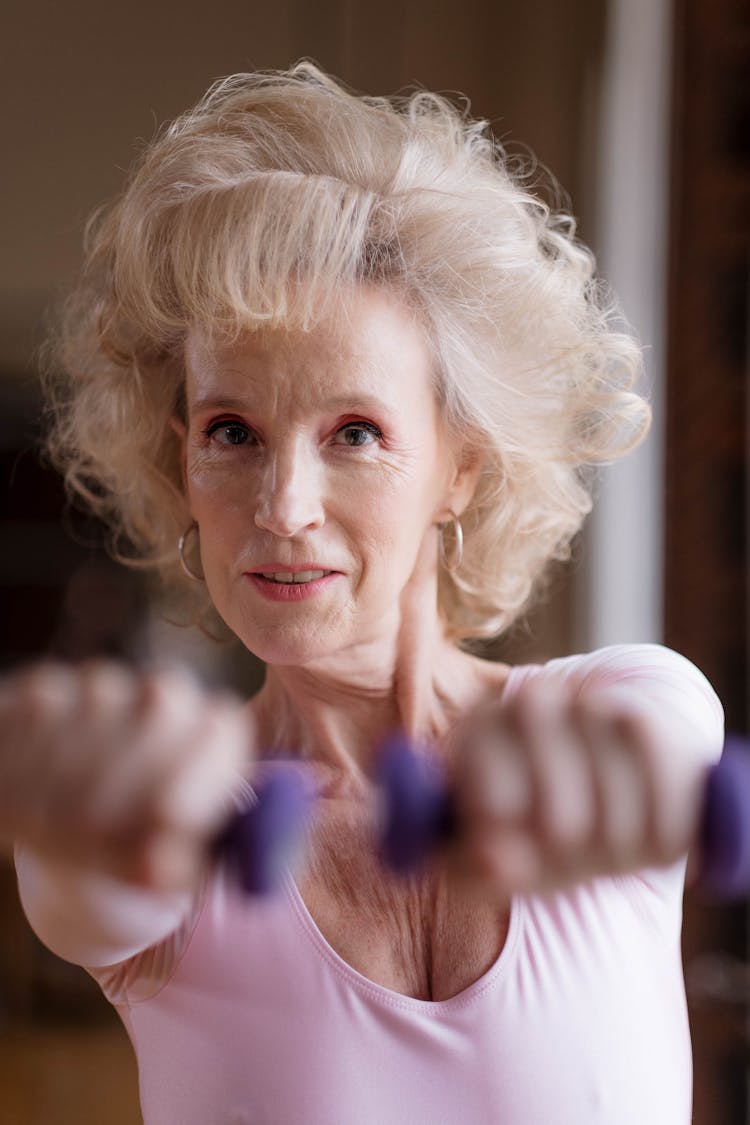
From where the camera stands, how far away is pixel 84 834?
488mm

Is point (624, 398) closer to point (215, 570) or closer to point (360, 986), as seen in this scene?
point (215, 570)

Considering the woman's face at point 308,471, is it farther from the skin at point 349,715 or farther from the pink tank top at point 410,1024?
the pink tank top at point 410,1024

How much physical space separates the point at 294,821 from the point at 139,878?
0.06 m

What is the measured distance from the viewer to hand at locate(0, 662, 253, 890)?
18.8 inches

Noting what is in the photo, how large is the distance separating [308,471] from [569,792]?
0.42 metres

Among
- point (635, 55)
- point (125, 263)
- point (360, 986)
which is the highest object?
point (635, 55)

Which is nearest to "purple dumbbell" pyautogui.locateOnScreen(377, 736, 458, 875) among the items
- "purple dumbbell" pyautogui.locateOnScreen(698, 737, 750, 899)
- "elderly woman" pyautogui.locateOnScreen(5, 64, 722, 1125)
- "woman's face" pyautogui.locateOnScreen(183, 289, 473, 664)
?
"purple dumbbell" pyautogui.locateOnScreen(698, 737, 750, 899)

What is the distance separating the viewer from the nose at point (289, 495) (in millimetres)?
837

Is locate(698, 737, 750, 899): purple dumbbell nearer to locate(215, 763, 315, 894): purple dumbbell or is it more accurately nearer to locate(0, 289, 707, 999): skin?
locate(0, 289, 707, 999): skin

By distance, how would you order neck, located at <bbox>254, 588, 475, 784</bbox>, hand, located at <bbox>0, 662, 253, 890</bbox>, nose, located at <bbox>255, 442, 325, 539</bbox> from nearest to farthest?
hand, located at <bbox>0, 662, 253, 890</bbox> < nose, located at <bbox>255, 442, 325, 539</bbox> < neck, located at <bbox>254, 588, 475, 784</bbox>

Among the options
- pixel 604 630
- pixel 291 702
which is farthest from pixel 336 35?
pixel 291 702

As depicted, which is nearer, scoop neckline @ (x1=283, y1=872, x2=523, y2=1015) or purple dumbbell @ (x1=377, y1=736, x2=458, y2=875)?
purple dumbbell @ (x1=377, y1=736, x2=458, y2=875)

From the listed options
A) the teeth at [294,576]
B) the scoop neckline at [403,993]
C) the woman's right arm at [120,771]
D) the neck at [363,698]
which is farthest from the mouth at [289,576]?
the woman's right arm at [120,771]

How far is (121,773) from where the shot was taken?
1.57 feet
